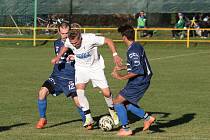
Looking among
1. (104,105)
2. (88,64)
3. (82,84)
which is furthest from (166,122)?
(104,105)

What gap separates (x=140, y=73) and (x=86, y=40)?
3.90 ft

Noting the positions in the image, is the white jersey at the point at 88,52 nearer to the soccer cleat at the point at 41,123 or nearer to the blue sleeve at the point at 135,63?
the blue sleeve at the point at 135,63

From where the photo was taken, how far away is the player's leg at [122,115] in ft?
31.3

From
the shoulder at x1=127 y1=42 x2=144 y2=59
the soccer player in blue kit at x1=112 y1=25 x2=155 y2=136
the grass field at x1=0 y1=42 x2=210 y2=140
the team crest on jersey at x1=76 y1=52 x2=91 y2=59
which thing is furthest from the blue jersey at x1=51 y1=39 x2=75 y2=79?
the shoulder at x1=127 y1=42 x2=144 y2=59

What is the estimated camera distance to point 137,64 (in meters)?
9.37

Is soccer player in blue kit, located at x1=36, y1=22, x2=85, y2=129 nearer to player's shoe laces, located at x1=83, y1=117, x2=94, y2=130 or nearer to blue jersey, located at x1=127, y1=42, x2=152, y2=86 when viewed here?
player's shoe laces, located at x1=83, y1=117, x2=94, y2=130

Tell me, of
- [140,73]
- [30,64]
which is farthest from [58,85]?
[30,64]

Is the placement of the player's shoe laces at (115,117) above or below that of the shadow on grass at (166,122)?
above

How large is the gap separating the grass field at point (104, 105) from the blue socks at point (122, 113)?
0.26 meters

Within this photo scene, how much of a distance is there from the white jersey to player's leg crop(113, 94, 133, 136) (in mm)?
851

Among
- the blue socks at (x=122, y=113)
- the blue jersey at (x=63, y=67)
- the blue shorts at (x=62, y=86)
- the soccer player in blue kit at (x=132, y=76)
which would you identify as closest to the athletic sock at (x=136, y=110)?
the soccer player in blue kit at (x=132, y=76)

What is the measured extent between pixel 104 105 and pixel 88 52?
328 centimetres

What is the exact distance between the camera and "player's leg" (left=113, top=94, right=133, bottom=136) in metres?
9.53

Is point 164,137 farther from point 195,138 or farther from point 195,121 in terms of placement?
point 195,121
